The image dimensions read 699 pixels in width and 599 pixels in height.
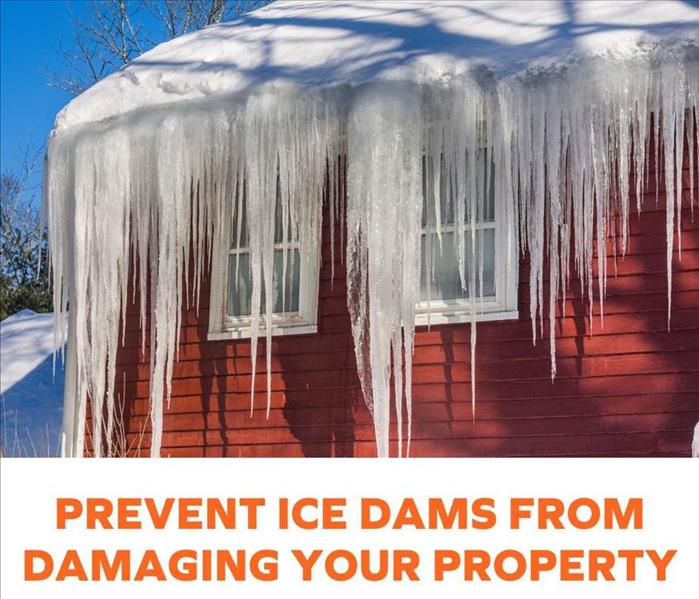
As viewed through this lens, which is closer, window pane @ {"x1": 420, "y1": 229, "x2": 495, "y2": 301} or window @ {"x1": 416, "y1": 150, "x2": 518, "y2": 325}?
window @ {"x1": 416, "y1": 150, "x2": 518, "y2": 325}

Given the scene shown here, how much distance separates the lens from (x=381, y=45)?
6969 millimetres

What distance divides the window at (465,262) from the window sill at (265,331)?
83 cm

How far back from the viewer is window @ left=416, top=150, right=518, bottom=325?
22.8 ft

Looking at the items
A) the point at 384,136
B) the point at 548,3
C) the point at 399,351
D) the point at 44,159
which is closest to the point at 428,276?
the point at 399,351

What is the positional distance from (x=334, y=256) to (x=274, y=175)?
0.89 metres

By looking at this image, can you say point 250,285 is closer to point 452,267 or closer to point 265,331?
point 265,331

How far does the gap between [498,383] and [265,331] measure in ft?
5.79

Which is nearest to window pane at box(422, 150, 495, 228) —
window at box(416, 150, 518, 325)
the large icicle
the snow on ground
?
window at box(416, 150, 518, 325)

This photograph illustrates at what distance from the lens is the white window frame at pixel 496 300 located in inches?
273

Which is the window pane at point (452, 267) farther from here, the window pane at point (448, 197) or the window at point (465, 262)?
the window pane at point (448, 197)

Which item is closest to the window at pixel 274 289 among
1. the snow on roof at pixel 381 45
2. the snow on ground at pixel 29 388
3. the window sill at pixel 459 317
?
the window sill at pixel 459 317

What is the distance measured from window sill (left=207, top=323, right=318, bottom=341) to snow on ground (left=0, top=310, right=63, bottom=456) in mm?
3870

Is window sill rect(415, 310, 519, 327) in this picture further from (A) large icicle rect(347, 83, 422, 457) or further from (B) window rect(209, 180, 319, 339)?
(B) window rect(209, 180, 319, 339)

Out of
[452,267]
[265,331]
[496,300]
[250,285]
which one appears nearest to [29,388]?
[250,285]
